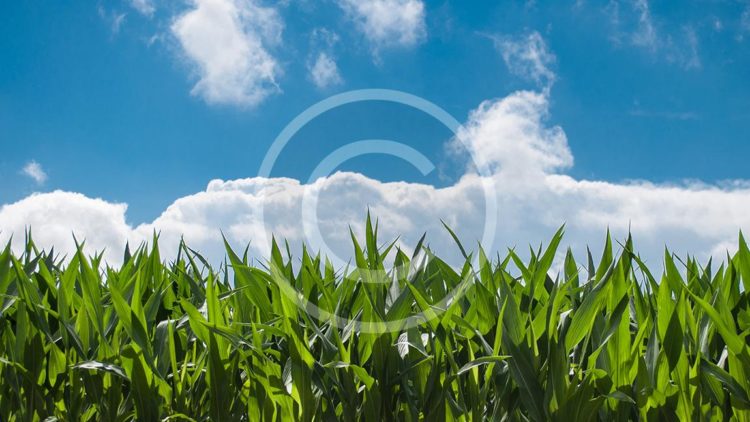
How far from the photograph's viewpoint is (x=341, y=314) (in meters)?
2.09

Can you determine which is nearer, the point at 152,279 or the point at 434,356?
the point at 434,356

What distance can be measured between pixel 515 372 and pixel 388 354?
0.35 metres

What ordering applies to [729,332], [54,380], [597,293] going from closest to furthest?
[729,332] < [597,293] < [54,380]

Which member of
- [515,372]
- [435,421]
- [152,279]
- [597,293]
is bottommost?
[435,421]

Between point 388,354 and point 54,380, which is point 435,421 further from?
point 54,380

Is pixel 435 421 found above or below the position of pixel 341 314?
below

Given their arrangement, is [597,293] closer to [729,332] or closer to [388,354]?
[729,332]

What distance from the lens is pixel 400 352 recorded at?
1.78m

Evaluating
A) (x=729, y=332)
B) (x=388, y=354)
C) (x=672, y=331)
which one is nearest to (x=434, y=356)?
(x=388, y=354)

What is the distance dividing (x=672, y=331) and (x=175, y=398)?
1420mm

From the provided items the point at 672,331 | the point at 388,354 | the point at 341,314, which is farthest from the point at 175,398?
the point at 672,331

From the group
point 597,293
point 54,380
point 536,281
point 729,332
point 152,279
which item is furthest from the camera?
point 152,279

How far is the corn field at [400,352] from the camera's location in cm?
166

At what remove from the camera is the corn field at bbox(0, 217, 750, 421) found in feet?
5.46
